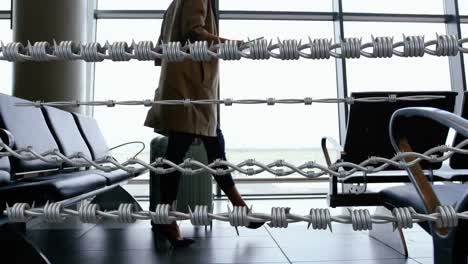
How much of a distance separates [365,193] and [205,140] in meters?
0.75

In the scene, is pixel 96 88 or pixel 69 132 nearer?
pixel 69 132

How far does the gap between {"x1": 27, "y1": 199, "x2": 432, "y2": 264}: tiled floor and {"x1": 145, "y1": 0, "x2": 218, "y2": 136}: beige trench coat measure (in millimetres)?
524

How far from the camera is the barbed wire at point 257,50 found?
1.72 ft

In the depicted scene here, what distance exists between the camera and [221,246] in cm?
181

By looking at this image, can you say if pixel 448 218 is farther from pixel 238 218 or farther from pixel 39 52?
pixel 39 52

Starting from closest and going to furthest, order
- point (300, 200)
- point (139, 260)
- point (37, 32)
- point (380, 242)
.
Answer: point (139, 260)
point (380, 242)
point (37, 32)
point (300, 200)

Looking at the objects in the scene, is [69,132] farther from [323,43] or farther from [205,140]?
[323,43]

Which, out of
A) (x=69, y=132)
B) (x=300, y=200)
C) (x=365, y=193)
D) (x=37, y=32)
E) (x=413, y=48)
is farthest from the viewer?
(x=300, y=200)

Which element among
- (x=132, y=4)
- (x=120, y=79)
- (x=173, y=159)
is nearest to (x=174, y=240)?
(x=173, y=159)

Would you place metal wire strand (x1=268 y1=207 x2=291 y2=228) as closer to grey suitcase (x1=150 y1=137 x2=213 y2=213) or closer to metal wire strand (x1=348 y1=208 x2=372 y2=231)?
metal wire strand (x1=348 y1=208 x2=372 y2=231)

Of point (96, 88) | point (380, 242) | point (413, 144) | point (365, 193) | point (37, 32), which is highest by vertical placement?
point (37, 32)

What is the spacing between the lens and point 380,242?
1.87 meters

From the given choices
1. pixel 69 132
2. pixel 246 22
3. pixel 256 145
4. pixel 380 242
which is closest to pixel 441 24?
pixel 246 22

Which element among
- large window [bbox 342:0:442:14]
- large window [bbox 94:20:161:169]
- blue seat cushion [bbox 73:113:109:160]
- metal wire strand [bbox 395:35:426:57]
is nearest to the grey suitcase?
blue seat cushion [bbox 73:113:109:160]
